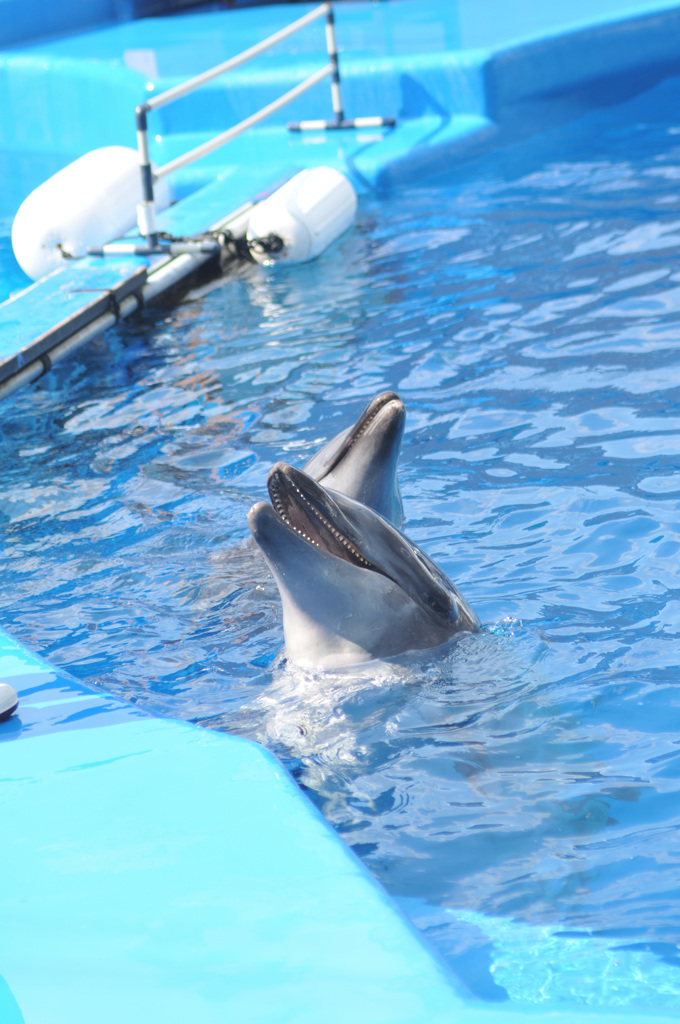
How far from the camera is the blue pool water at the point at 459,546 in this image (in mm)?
2541

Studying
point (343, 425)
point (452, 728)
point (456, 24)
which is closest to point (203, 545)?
point (343, 425)

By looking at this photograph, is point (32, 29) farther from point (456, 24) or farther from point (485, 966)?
point (485, 966)

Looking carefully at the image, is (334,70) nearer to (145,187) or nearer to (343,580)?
(145,187)

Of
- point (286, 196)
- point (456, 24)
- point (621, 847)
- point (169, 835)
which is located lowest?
point (621, 847)

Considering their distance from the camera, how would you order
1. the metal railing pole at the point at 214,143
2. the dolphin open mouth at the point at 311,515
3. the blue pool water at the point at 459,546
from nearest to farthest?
the blue pool water at the point at 459,546 → the dolphin open mouth at the point at 311,515 → the metal railing pole at the point at 214,143

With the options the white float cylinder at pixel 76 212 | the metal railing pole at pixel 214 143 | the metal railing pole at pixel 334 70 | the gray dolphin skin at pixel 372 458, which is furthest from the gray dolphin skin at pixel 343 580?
the metal railing pole at pixel 334 70

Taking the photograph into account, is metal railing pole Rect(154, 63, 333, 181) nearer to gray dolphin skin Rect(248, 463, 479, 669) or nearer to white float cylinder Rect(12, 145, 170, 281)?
white float cylinder Rect(12, 145, 170, 281)

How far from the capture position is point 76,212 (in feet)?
26.8

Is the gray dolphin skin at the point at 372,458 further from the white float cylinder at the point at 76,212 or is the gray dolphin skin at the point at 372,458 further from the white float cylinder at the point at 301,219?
the white float cylinder at the point at 76,212

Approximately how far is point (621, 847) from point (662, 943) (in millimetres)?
358

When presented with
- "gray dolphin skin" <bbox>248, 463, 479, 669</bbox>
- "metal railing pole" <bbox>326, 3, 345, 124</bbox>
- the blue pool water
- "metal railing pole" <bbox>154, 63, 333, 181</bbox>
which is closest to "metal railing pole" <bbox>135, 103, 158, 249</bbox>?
"metal railing pole" <bbox>154, 63, 333, 181</bbox>

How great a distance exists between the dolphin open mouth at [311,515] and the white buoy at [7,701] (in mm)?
812

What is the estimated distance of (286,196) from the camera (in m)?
8.34

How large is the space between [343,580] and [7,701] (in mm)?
887
